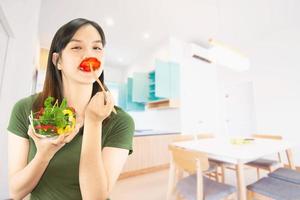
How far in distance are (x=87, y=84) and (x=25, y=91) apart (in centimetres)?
149

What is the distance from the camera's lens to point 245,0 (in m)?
2.43

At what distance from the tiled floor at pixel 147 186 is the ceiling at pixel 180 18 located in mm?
2885

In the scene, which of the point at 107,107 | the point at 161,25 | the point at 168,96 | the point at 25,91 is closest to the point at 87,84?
the point at 107,107

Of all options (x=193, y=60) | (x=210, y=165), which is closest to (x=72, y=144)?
(x=210, y=165)

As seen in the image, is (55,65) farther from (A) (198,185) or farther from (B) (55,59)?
(A) (198,185)

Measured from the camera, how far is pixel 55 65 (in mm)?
577

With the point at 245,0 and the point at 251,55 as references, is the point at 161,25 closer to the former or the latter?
the point at 245,0

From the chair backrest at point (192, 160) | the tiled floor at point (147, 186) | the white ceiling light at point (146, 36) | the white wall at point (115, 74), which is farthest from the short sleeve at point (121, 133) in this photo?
the white wall at point (115, 74)

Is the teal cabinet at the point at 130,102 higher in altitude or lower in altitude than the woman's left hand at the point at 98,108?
higher

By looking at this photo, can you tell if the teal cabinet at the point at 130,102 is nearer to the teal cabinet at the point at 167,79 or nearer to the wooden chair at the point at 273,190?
the teal cabinet at the point at 167,79

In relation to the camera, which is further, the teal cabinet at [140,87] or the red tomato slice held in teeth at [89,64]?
the teal cabinet at [140,87]

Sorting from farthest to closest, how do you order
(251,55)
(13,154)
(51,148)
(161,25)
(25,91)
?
(251,55)
(161,25)
(25,91)
(13,154)
(51,148)

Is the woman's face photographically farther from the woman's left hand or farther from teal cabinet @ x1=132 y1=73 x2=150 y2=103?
teal cabinet @ x1=132 y1=73 x2=150 y2=103

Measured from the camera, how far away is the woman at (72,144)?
45 centimetres
